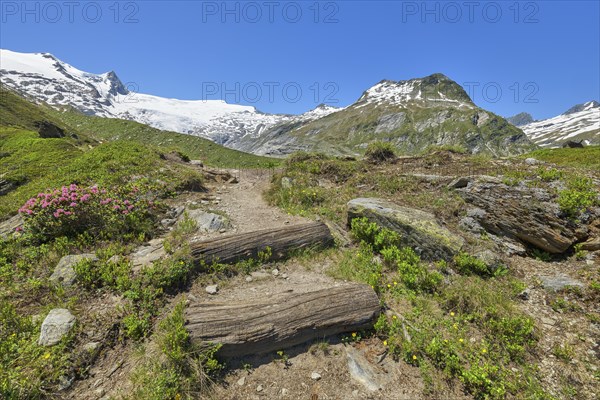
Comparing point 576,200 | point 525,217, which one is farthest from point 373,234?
point 576,200

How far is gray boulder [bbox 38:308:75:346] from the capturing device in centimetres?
560

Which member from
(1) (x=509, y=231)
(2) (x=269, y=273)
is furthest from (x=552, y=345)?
(2) (x=269, y=273)

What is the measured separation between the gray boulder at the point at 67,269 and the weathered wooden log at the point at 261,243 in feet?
10.4

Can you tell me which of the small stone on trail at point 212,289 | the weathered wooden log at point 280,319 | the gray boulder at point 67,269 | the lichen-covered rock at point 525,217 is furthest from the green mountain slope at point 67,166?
the lichen-covered rock at point 525,217

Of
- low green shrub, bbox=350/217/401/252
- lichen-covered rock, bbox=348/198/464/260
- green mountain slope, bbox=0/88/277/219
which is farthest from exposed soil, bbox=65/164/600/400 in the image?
green mountain slope, bbox=0/88/277/219

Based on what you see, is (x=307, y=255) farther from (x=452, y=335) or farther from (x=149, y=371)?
(x=149, y=371)

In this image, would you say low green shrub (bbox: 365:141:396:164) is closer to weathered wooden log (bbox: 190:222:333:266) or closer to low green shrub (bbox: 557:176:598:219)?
low green shrub (bbox: 557:176:598:219)

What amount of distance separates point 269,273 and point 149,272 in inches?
137

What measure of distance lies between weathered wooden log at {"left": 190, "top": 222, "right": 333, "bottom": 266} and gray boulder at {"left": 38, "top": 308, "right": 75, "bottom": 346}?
3.05 m

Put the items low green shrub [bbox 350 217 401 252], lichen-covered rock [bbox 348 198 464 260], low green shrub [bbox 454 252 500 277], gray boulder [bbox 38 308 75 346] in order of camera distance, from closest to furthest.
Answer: gray boulder [bbox 38 308 75 346]
low green shrub [bbox 454 252 500 277]
lichen-covered rock [bbox 348 198 464 260]
low green shrub [bbox 350 217 401 252]

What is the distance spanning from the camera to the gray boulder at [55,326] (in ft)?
18.4

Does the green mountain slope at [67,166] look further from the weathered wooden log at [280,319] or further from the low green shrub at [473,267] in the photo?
the low green shrub at [473,267]

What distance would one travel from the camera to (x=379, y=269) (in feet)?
29.7

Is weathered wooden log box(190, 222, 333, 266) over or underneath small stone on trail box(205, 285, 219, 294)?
over
